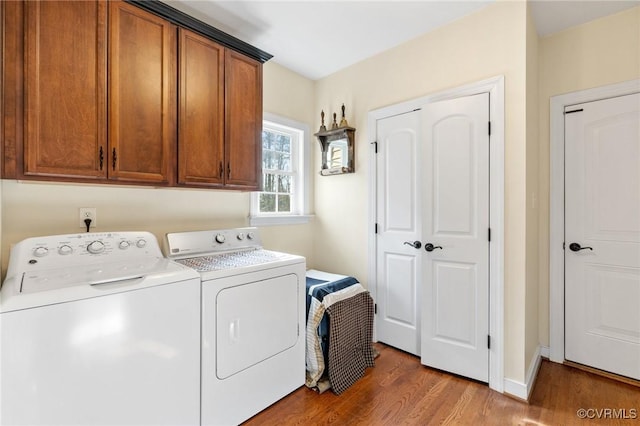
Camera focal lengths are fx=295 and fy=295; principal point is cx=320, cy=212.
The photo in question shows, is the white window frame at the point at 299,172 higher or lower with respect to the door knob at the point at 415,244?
higher

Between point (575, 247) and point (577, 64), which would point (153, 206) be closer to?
point (575, 247)

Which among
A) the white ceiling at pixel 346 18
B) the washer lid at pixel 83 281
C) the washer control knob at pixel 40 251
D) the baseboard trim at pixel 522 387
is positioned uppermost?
the white ceiling at pixel 346 18

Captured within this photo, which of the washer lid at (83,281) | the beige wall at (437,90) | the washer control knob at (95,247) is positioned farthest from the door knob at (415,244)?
the washer control knob at (95,247)

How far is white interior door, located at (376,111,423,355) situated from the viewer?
8.21ft

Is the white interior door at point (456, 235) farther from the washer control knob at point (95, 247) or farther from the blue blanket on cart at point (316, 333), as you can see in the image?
the washer control knob at point (95, 247)

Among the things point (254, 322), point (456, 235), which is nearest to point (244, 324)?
point (254, 322)

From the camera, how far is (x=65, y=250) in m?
1.51

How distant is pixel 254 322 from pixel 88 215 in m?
1.18

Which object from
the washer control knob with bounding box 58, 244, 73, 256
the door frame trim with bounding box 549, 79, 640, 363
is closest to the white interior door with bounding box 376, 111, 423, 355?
the door frame trim with bounding box 549, 79, 640, 363

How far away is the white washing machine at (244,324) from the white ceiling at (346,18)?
1.62 m

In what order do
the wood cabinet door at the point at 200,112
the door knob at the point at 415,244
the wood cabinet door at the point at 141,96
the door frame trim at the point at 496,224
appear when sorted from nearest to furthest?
the wood cabinet door at the point at 141,96 < the wood cabinet door at the point at 200,112 < the door frame trim at the point at 496,224 < the door knob at the point at 415,244

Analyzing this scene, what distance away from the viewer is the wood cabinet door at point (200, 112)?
1880mm

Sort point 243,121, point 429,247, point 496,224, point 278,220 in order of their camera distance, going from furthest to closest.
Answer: point 278,220, point 429,247, point 243,121, point 496,224

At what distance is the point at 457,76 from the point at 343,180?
4.31 ft
